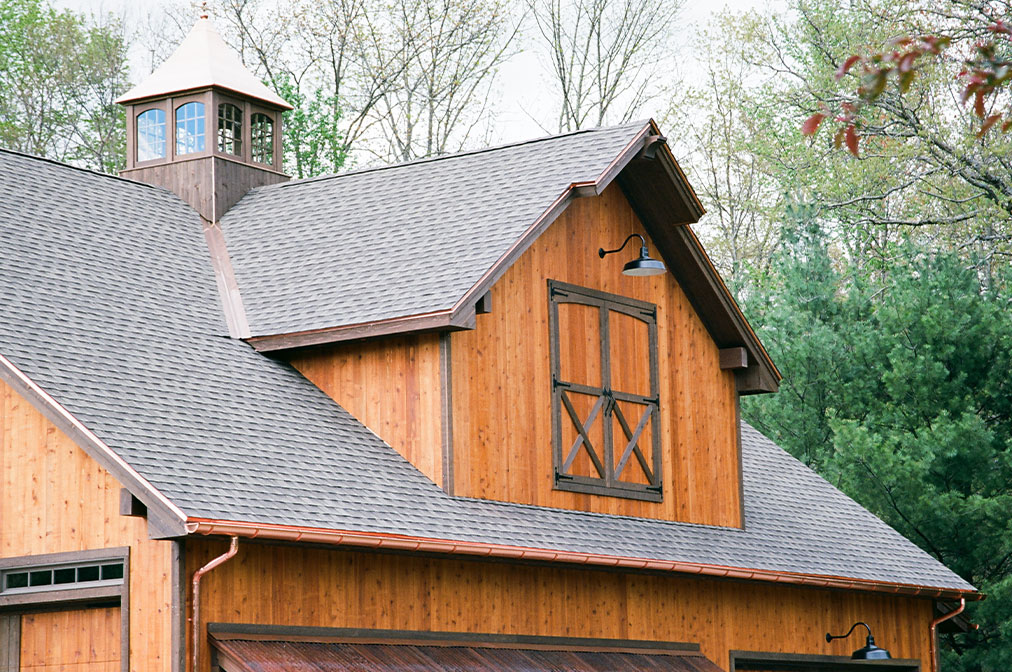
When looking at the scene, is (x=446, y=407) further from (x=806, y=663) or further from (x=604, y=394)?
(x=806, y=663)

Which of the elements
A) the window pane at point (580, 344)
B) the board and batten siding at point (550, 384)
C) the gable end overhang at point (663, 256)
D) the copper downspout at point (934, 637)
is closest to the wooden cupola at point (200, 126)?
the gable end overhang at point (663, 256)

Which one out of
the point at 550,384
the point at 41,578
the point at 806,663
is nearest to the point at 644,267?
the point at 550,384

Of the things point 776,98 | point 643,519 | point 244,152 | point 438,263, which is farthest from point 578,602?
point 776,98

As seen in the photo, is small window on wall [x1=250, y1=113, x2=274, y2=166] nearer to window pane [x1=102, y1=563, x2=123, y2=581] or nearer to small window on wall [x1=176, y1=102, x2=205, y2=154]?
small window on wall [x1=176, y1=102, x2=205, y2=154]

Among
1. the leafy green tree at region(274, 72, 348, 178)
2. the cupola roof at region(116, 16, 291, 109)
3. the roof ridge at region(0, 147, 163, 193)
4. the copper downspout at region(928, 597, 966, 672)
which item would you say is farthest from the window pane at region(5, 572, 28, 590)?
the leafy green tree at region(274, 72, 348, 178)

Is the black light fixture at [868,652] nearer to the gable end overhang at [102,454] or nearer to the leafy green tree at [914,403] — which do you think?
the leafy green tree at [914,403]

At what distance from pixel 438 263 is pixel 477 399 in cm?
132

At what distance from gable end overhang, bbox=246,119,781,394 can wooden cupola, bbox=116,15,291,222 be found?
425 centimetres

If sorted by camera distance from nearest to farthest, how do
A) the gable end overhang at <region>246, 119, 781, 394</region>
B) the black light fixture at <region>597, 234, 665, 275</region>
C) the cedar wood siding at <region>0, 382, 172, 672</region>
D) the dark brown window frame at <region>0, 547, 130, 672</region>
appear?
the cedar wood siding at <region>0, 382, 172, 672</region> < the dark brown window frame at <region>0, 547, 130, 672</region> < the gable end overhang at <region>246, 119, 781, 394</region> < the black light fixture at <region>597, 234, 665, 275</region>

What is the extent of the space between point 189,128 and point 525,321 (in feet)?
19.3

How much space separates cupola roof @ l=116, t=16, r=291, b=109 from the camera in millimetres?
17484

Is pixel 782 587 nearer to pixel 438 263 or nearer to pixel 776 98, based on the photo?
pixel 438 263

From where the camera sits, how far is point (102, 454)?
9.83 metres

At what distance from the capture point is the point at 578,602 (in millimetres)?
13273
